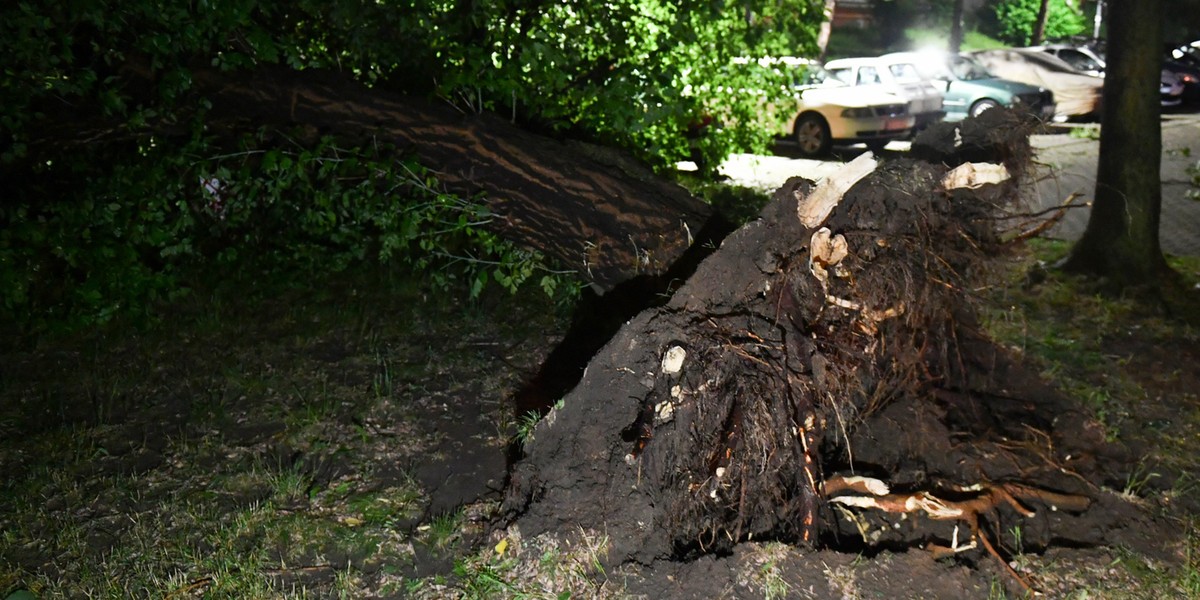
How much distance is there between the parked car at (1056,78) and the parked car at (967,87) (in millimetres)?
266

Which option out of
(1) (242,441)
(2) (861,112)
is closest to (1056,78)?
(2) (861,112)

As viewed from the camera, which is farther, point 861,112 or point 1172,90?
point 1172,90

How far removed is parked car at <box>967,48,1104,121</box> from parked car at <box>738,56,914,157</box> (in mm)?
3755

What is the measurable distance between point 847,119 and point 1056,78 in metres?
5.19

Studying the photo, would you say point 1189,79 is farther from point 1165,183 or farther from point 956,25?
point 1165,183

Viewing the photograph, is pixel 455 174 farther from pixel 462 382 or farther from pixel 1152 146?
pixel 1152 146

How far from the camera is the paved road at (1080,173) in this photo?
864 centimetres

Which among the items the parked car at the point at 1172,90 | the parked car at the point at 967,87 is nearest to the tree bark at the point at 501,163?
the parked car at the point at 967,87

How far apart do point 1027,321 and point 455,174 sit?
12.9 ft

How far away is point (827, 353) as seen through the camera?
165 inches

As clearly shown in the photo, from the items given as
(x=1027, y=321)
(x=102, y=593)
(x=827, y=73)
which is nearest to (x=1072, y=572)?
(x=1027, y=321)

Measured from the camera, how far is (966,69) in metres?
17.0

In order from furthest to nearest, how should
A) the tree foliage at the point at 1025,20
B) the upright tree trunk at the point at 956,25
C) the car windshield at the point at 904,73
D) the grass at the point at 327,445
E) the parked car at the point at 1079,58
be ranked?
the tree foliage at the point at 1025,20, the upright tree trunk at the point at 956,25, the parked car at the point at 1079,58, the car windshield at the point at 904,73, the grass at the point at 327,445

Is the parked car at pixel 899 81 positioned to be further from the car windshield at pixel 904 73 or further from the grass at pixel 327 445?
the grass at pixel 327 445
